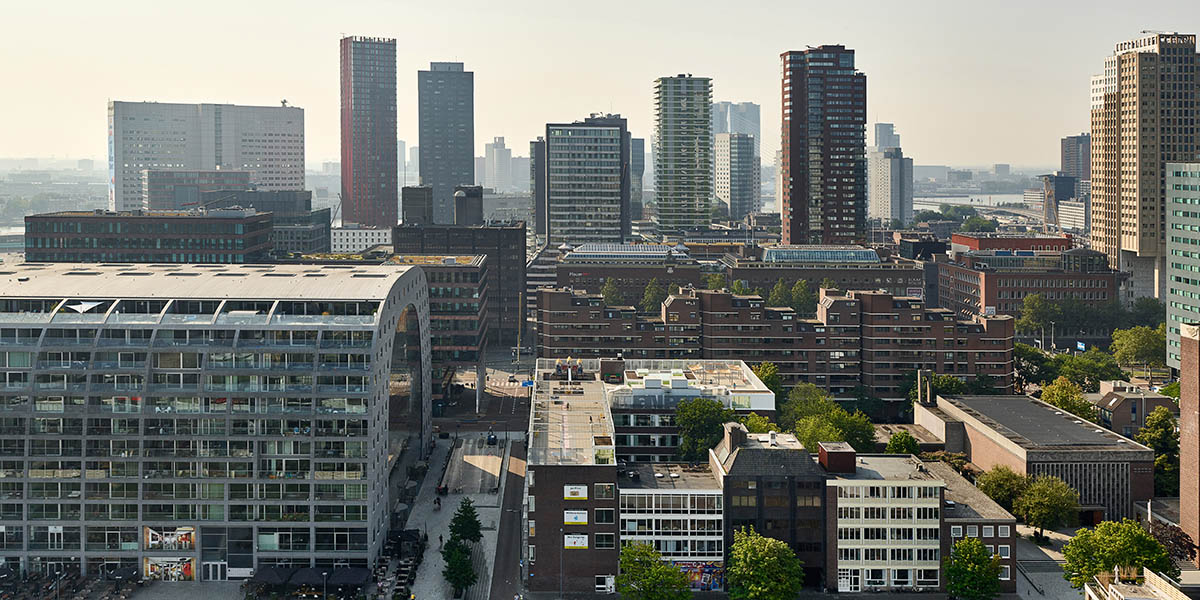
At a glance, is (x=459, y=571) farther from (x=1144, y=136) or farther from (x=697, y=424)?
(x=1144, y=136)

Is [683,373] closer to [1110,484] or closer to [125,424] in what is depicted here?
[1110,484]

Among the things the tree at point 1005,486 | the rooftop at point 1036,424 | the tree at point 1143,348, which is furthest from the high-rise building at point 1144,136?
the tree at point 1005,486

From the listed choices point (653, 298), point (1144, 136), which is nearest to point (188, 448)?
point (653, 298)

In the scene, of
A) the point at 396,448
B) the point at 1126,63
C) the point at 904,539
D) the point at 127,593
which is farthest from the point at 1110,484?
the point at 1126,63

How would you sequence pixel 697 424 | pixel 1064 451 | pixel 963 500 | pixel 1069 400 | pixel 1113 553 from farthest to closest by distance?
pixel 1069 400, pixel 697 424, pixel 1064 451, pixel 963 500, pixel 1113 553

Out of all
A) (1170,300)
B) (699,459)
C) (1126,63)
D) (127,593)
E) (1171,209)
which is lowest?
(127,593)

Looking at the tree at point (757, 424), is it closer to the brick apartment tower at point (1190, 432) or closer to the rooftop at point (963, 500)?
the rooftop at point (963, 500)
